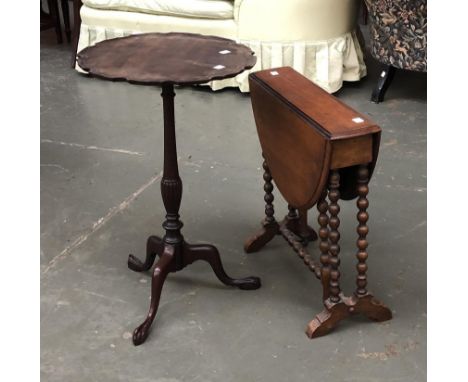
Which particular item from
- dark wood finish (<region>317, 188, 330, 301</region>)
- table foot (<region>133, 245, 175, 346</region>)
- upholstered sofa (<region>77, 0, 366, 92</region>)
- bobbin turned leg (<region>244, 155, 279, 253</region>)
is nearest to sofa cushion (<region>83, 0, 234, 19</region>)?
upholstered sofa (<region>77, 0, 366, 92</region>)

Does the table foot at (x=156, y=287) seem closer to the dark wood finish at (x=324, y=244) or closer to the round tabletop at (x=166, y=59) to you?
the dark wood finish at (x=324, y=244)

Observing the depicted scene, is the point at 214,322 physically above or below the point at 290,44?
below

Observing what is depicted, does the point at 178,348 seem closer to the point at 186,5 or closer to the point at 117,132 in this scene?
Answer: the point at 117,132

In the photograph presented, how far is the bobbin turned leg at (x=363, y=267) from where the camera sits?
2244 millimetres

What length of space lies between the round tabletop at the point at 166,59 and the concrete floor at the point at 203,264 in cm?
79

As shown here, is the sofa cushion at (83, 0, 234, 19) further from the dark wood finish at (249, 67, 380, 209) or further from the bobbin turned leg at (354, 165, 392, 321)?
the bobbin turned leg at (354, 165, 392, 321)

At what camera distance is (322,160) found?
86.2 inches

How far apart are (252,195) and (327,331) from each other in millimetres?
1002

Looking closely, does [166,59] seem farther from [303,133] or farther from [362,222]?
[362,222]

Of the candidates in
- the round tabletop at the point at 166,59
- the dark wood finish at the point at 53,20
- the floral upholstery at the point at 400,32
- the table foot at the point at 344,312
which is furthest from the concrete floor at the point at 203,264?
the dark wood finish at the point at 53,20

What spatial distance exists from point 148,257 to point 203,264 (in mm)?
216

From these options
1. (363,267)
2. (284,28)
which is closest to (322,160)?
(363,267)

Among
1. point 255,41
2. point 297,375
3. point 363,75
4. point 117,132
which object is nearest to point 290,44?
point 255,41

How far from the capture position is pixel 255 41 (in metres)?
4.34
